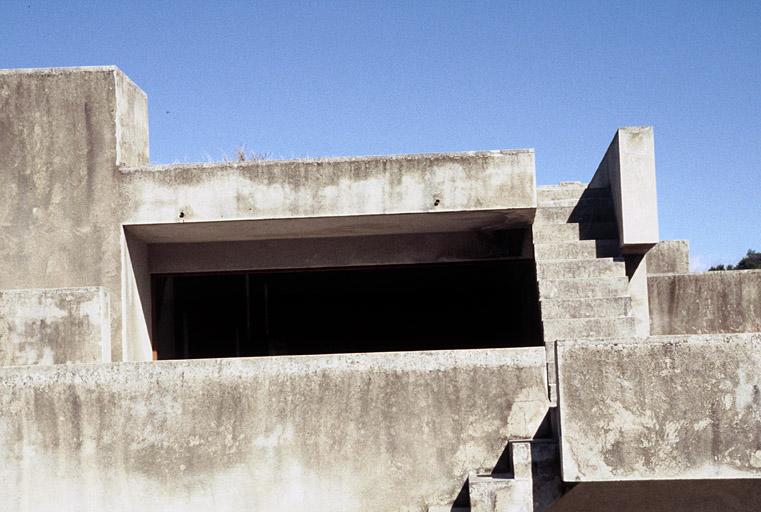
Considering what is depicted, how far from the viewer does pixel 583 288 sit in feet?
25.0

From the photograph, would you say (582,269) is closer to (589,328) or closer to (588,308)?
(588,308)

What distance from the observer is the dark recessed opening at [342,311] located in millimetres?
12328

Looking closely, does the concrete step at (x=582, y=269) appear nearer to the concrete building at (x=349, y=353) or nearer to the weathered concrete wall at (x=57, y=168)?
the concrete building at (x=349, y=353)

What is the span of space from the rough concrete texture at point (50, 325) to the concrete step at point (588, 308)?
3614mm

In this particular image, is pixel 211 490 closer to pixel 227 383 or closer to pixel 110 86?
pixel 227 383

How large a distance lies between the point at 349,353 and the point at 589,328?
226 centimetres

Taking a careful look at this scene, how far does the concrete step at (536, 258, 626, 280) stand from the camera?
25.5 ft

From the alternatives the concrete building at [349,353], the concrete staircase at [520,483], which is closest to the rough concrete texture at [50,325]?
the concrete building at [349,353]

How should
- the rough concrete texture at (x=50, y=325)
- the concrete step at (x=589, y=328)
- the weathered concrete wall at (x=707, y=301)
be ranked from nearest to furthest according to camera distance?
1. the rough concrete texture at (x=50, y=325)
2. the concrete step at (x=589, y=328)
3. the weathered concrete wall at (x=707, y=301)

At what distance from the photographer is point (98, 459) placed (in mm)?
5695

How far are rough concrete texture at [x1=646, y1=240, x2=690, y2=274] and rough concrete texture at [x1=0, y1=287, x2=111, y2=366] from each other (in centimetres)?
749

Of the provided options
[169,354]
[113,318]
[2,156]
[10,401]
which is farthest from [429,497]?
[169,354]

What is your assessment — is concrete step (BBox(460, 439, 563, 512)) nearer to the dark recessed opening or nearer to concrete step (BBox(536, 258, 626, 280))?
concrete step (BBox(536, 258, 626, 280))

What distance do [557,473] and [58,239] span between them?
17.2 ft
